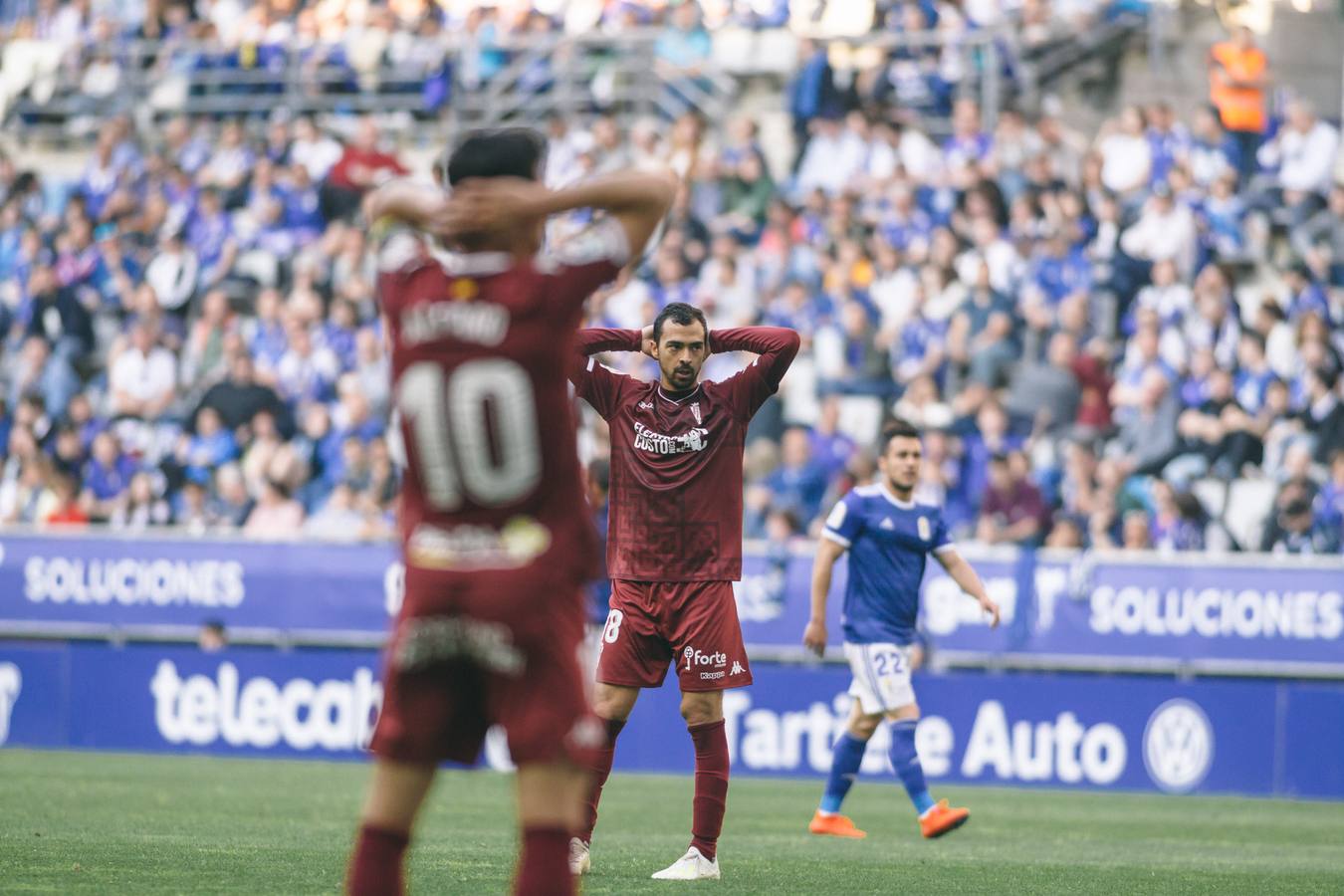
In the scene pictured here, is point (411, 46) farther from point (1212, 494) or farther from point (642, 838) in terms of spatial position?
point (642, 838)

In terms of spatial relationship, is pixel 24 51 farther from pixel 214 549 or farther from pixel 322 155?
pixel 214 549

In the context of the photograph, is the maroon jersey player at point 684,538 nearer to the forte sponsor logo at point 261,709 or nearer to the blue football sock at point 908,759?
the blue football sock at point 908,759

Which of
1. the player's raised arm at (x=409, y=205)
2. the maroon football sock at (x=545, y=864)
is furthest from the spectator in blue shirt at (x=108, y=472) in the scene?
the maroon football sock at (x=545, y=864)

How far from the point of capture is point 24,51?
2781 centimetres

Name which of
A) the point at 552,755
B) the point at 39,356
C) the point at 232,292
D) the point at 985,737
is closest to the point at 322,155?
the point at 232,292

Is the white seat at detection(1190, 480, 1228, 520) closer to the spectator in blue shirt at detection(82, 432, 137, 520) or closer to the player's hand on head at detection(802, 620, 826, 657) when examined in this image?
the player's hand on head at detection(802, 620, 826, 657)

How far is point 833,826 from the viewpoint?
40.3 ft

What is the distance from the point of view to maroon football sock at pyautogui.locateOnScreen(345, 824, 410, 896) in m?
5.22

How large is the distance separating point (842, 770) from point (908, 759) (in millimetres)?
379

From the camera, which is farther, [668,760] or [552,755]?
[668,760]

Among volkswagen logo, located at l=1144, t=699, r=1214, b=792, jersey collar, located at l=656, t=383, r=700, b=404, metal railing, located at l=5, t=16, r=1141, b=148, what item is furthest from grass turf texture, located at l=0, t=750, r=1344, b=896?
metal railing, located at l=5, t=16, r=1141, b=148

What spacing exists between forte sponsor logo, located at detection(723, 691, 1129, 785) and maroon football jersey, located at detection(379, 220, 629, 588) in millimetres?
11881

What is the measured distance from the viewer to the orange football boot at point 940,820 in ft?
38.7

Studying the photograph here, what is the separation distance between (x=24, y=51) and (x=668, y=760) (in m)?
14.8
